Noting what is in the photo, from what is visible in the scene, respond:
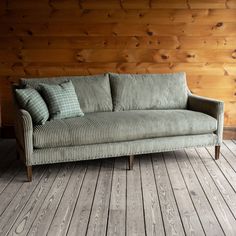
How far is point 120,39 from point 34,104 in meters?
1.65

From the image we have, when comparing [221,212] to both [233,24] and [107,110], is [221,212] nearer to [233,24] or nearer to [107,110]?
[107,110]

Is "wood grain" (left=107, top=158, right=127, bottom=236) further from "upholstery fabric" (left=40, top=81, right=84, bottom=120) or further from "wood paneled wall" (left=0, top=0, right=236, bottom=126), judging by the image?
"wood paneled wall" (left=0, top=0, right=236, bottom=126)

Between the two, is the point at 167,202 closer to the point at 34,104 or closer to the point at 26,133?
the point at 26,133

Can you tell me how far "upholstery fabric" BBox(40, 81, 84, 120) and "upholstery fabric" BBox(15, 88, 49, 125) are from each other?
0.26ft

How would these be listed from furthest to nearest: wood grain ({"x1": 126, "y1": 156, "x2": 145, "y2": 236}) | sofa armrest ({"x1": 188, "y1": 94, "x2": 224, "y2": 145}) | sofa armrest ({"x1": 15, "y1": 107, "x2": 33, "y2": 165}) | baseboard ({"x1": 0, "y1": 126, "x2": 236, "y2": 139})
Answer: baseboard ({"x1": 0, "y1": 126, "x2": 236, "y2": 139}) < sofa armrest ({"x1": 188, "y1": 94, "x2": 224, "y2": 145}) < sofa armrest ({"x1": 15, "y1": 107, "x2": 33, "y2": 165}) < wood grain ({"x1": 126, "y1": 156, "x2": 145, "y2": 236})

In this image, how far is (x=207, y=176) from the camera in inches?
126

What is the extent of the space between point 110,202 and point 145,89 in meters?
1.67

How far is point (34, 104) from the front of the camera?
316cm

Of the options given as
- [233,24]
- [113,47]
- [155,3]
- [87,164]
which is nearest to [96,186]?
[87,164]

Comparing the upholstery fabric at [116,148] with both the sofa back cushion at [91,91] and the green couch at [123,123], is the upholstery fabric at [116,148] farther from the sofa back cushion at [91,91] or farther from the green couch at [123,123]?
the sofa back cushion at [91,91]

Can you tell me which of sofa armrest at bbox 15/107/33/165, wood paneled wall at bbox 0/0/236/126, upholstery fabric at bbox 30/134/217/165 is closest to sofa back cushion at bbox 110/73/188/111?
wood paneled wall at bbox 0/0/236/126

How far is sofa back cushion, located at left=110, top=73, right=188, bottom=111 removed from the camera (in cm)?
387

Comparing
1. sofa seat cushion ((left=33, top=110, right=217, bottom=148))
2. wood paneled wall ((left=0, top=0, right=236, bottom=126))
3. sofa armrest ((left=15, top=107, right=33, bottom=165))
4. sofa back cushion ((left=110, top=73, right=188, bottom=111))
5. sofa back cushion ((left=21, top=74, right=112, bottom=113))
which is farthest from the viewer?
wood paneled wall ((left=0, top=0, right=236, bottom=126))

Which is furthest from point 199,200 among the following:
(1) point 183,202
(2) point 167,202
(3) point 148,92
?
(3) point 148,92
